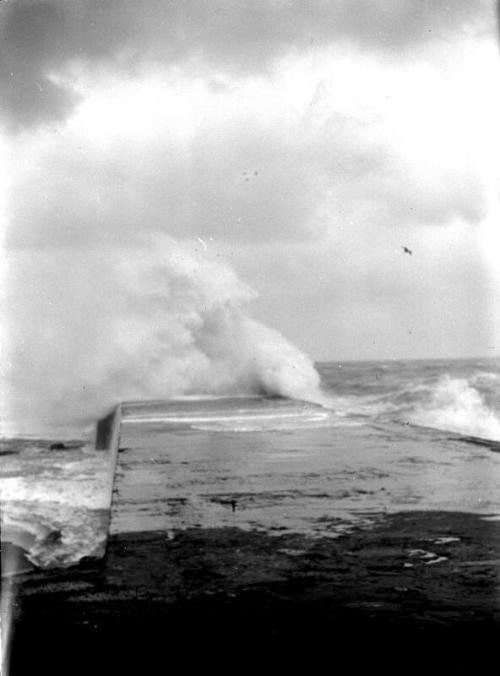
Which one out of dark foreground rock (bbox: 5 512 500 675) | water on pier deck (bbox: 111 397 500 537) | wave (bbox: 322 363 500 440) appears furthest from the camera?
wave (bbox: 322 363 500 440)

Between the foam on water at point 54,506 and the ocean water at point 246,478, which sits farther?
the foam on water at point 54,506

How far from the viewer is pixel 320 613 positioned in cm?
254

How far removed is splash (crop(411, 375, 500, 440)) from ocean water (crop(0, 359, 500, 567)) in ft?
32.2

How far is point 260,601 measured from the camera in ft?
8.75

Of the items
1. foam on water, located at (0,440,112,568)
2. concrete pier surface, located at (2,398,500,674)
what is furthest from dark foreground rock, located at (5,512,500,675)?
foam on water, located at (0,440,112,568)

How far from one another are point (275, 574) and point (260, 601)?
12.1 inches

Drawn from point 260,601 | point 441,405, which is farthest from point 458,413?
point 260,601

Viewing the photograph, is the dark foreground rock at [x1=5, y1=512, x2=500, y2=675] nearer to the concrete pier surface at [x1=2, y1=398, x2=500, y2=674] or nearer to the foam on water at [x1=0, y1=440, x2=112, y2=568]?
the concrete pier surface at [x1=2, y1=398, x2=500, y2=674]

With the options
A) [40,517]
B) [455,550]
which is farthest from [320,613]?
[40,517]

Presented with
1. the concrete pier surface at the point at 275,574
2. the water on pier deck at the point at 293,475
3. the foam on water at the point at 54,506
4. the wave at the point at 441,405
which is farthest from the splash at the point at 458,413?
the concrete pier surface at the point at 275,574

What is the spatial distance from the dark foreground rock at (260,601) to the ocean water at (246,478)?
37cm

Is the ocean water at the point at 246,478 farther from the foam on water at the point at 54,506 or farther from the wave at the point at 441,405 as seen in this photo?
the wave at the point at 441,405

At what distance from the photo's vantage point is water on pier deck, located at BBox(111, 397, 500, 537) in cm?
406

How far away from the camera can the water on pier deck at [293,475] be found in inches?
160
